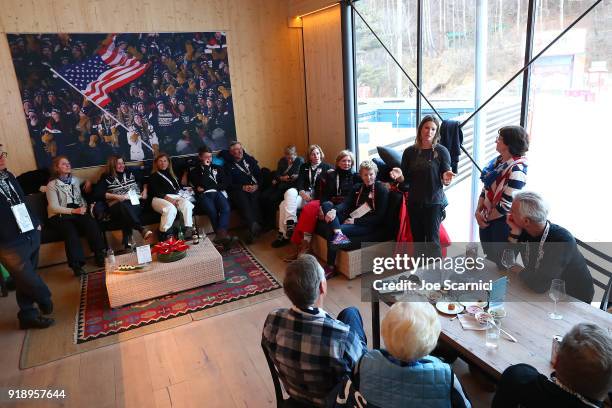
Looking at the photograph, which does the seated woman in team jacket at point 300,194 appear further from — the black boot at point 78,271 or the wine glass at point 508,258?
the wine glass at point 508,258

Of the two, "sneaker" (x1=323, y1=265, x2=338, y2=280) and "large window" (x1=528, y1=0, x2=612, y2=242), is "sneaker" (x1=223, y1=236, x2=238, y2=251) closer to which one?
"sneaker" (x1=323, y1=265, x2=338, y2=280)

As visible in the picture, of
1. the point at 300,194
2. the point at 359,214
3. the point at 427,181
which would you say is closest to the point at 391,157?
the point at 359,214

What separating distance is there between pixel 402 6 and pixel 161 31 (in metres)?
2.91

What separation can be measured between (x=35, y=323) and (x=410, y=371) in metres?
3.13

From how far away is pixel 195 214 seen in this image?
16.5 feet

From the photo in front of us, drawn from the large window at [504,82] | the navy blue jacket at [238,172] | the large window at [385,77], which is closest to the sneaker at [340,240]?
the large window at [504,82]

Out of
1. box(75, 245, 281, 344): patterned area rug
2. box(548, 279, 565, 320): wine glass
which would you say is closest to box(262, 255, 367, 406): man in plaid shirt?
box(548, 279, 565, 320): wine glass

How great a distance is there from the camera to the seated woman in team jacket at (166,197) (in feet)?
15.6

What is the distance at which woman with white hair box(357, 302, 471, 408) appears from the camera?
136 cm

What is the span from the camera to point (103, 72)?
5.04 meters

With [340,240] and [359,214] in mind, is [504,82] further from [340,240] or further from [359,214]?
[340,240]

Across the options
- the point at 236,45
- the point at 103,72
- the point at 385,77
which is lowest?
the point at 385,77

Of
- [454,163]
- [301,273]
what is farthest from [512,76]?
[301,273]

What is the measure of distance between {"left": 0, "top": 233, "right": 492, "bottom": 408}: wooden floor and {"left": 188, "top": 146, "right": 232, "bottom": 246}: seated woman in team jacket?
166 centimetres
